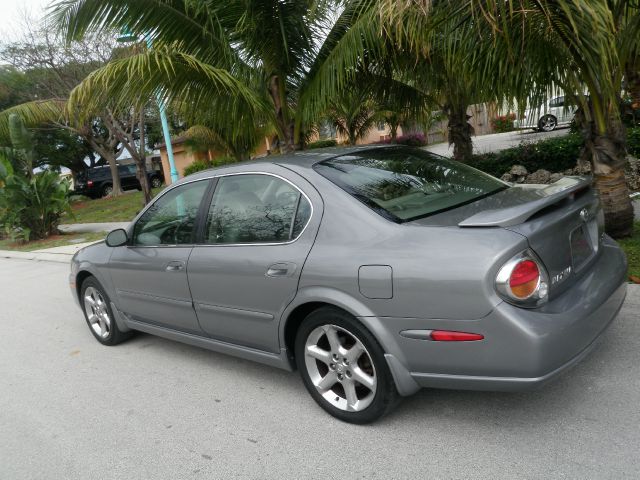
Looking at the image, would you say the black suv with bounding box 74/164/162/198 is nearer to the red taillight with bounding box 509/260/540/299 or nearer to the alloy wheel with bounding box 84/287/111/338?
the alloy wheel with bounding box 84/287/111/338

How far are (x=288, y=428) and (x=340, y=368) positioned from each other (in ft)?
1.72

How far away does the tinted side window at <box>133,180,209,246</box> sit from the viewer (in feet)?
13.4

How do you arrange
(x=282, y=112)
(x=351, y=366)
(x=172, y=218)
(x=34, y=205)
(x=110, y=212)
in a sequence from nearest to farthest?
(x=351, y=366)
(x=172, y=218)
(x=282, y=112)
(x=34, y=205)
(x=110, y=212)

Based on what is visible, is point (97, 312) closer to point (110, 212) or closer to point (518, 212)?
point (518, 212)

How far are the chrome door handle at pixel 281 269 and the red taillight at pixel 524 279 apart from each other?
1257 mm

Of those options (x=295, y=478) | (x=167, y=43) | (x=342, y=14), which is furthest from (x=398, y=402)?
(x=167, y=43)

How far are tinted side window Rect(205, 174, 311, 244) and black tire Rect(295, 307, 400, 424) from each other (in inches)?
22.2

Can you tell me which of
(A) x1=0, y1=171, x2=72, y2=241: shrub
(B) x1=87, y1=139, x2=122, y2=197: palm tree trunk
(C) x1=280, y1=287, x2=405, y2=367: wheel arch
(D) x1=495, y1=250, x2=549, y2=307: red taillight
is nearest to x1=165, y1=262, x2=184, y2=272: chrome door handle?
(C) x1=280, y1=287, x2=405, y2=367: wheel arch

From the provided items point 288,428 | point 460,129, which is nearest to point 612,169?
point 288,428

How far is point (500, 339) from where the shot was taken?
99.7 inches

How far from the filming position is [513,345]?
251 centimetres

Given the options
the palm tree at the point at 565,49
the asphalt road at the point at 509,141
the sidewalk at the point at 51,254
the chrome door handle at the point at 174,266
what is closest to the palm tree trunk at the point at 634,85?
the asphalt road at the point at 509,141

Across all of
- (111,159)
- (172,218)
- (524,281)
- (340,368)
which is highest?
(111,159)

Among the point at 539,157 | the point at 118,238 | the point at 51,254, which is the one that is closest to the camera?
the point at 118,238
